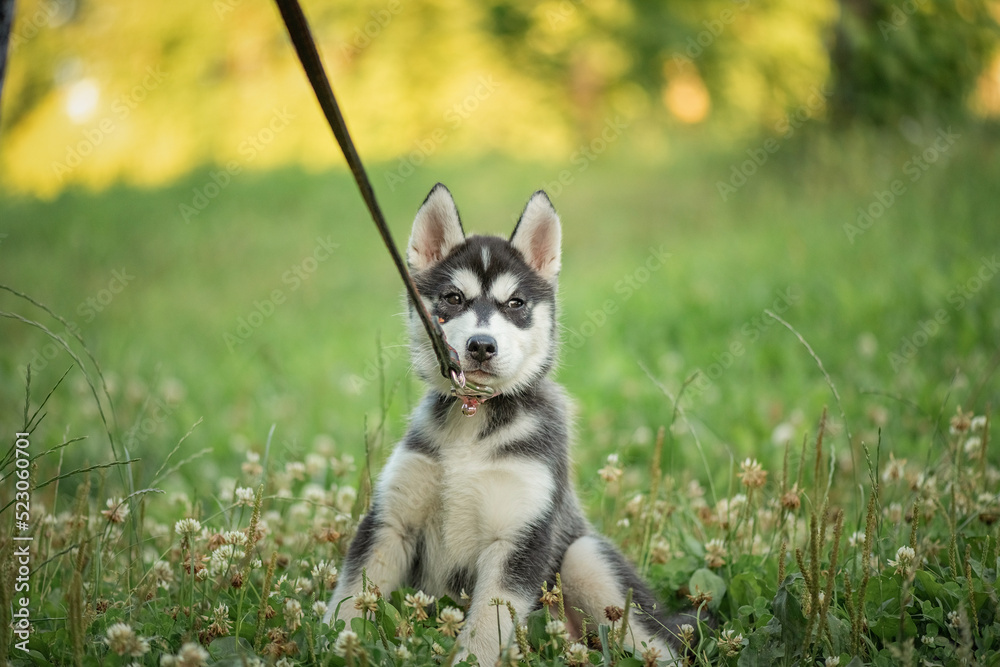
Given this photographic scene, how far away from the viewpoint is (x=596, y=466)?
548 centimetres

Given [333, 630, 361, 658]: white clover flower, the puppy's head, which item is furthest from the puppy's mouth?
[333, 630, 361, 658]: white clover flower

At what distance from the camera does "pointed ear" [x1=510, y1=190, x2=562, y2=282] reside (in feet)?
11.7

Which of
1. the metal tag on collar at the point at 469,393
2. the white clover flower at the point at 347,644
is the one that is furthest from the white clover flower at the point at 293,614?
the metal tag on collar at the point at 469,393

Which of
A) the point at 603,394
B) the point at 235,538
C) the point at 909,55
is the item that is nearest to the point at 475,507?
the point at 235,538

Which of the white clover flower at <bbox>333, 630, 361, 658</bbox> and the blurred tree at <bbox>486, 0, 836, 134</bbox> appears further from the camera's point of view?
the blurred tree at <bbox>486, 0, 836, 134</bbox>

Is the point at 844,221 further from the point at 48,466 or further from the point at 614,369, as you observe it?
the point at 48,466

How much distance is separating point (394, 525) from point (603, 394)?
3790 millimetres

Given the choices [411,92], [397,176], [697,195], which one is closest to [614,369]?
[697,195]

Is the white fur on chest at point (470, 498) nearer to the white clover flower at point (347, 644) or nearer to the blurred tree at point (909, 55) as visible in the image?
the white clover flower at point (347, 644)

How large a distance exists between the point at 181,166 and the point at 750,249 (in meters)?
11.5

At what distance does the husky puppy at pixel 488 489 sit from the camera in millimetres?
3008

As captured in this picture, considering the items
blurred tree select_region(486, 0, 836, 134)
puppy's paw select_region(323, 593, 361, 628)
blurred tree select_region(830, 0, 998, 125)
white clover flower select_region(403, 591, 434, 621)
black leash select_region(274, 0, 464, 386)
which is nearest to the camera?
black leash select_region(274, 0, 464, 386)

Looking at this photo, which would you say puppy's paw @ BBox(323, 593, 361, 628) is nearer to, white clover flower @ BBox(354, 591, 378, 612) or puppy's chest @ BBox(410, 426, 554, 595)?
white clover flower @ BBox(354, 591, 378, 612)

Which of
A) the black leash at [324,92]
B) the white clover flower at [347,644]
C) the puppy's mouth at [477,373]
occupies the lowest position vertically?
the white clover flower at [347,644]
